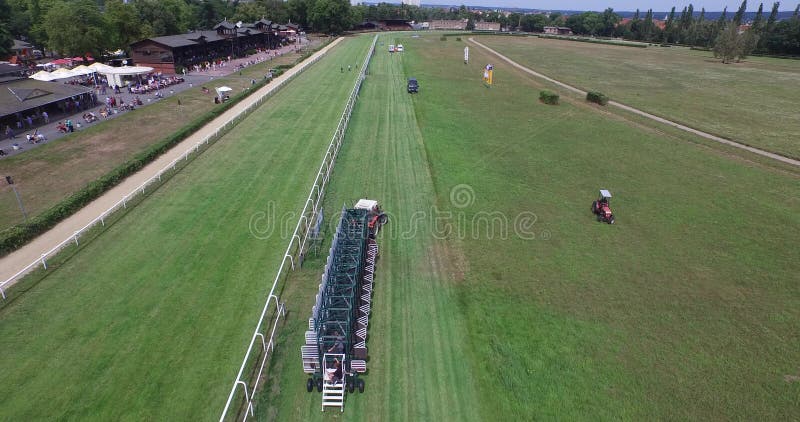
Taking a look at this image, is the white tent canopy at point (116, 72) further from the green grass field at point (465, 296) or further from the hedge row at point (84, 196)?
the green grass field at point (465, 296)

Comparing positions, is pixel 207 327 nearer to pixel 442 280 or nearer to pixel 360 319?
pixel 360 319

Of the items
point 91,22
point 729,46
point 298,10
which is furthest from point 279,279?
point 298,10

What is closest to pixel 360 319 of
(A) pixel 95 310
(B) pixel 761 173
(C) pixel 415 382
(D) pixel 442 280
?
(C) pixel 415 382

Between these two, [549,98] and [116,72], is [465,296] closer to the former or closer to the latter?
[549,98]

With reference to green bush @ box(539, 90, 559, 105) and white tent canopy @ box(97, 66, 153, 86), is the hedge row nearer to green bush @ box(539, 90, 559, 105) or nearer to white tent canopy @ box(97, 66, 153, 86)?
white tent canopy @ box(97, 66, 153, 86)

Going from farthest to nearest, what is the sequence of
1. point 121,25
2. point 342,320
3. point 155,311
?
point 121,25
point 155,311
point 342,320

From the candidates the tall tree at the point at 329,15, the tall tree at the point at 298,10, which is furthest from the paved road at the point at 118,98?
the tall tree at the point at 298,10
